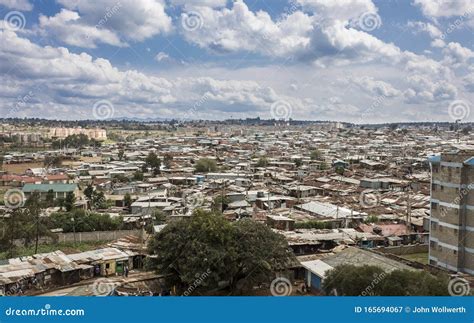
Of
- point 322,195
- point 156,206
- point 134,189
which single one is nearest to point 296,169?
point 322,195

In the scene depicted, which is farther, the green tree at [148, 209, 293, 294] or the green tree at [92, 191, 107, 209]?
the green tree at [92, 191, 107, 209]

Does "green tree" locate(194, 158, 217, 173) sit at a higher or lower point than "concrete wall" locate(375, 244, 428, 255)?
higher

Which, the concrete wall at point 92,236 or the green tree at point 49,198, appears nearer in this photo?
the concrete wall at point 92,236

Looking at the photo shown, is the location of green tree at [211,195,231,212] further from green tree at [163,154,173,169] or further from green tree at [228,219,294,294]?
green tree at [163,154,173,169]

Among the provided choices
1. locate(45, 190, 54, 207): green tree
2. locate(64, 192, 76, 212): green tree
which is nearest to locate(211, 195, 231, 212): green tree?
locate(64, 192, 76, 212): green tree

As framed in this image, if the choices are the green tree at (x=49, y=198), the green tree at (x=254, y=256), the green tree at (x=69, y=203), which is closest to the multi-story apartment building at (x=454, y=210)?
the green tree at (x=254, y=256)


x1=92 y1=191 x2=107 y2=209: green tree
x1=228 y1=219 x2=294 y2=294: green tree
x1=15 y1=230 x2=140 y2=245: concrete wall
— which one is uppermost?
x1=228 y1=219 x2=294 y2=294: green tree

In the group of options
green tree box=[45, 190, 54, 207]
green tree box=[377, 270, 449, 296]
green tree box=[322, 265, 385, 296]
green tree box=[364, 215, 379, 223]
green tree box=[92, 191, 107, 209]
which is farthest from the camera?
green tree box=[92, 191, 107, 209]

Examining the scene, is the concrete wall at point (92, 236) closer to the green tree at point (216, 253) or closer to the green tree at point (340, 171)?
the green tree at point (216, 253)

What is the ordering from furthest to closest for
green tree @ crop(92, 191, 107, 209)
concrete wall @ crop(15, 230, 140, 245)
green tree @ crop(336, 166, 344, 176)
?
green tree @ crop(336, 166, 344, 176) < green tree @ crop(92, 191, 107, 209) < concrete wall @ crop(15, 230, 140, 245)

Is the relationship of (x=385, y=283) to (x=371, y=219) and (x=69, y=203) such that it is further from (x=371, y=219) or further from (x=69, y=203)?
(x=69, y=203)
